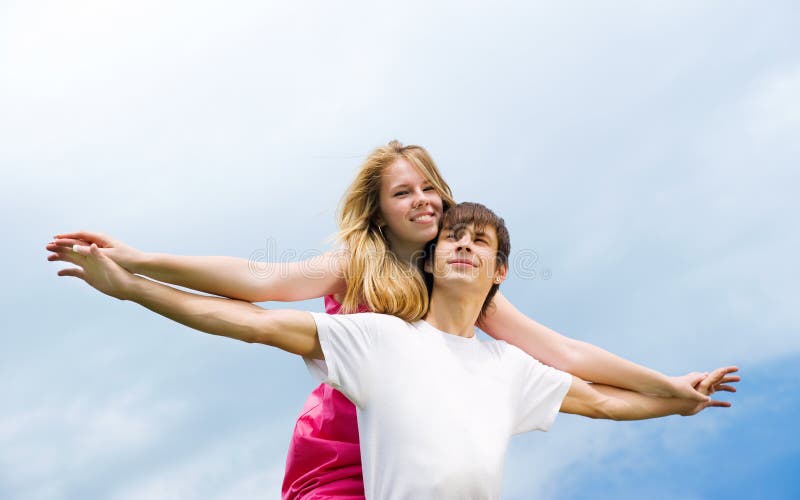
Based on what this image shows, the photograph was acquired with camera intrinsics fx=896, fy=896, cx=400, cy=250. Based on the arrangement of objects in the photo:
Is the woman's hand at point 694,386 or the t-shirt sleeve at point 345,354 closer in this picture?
the t-shirt sleeve at point 345,354

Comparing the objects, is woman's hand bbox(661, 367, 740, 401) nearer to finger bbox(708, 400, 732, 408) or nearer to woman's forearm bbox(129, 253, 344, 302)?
finger bbox(708, 400, 732, 408)

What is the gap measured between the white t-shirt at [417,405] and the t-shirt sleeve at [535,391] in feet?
0.61

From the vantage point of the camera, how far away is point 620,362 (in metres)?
5.94

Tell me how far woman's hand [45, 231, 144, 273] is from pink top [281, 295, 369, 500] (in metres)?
1.30

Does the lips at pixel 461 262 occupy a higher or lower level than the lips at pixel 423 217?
lower

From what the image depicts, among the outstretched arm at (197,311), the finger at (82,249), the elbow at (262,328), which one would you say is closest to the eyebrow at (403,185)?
the outstretched arm at (197,311)

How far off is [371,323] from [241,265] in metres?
0.82

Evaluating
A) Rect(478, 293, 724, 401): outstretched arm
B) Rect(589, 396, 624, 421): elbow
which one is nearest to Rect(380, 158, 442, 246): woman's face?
Rect(478, 293, 724, 401): outstretched arm

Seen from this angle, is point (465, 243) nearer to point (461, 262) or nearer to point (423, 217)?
point (461, 262)

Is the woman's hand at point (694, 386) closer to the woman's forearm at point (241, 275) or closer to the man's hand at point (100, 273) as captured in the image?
the woman's forearm at point (241, 275)

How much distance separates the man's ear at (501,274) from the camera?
553 centimetres

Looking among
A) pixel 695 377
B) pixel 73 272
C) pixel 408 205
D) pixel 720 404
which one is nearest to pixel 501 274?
pixel 408 205

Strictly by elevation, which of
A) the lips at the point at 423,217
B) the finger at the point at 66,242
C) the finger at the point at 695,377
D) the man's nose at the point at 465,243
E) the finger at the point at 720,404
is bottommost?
the finger at the point at 720,404

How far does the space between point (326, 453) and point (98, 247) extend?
68.5 inches
